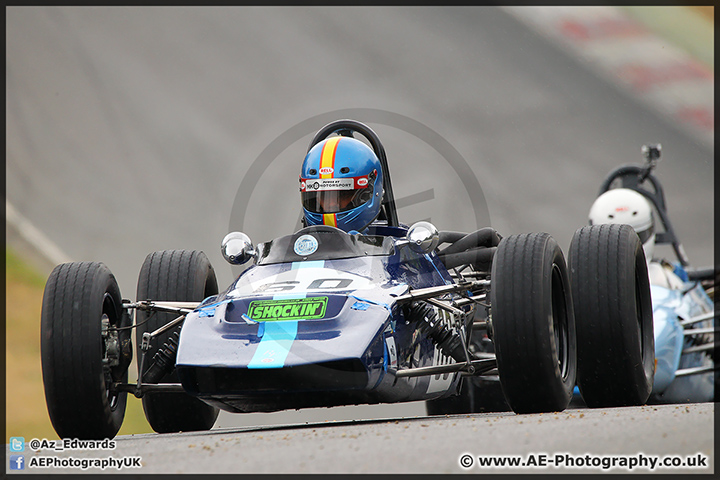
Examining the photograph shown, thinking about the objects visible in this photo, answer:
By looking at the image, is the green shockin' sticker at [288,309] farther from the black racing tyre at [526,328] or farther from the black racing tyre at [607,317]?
the black racing tyre at [607,317]

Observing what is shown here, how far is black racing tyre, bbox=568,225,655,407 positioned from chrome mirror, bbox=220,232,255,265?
2371mm

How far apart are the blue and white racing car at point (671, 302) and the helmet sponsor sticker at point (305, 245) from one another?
13.4 ft

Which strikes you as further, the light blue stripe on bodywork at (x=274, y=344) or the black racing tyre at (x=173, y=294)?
the black racing tyre at (x=173, y=294)

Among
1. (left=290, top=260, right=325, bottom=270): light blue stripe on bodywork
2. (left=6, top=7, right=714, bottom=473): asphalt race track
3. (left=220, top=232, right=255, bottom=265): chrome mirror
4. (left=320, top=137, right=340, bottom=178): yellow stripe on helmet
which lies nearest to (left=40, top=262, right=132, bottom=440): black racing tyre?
(left=220, top=232, right=255, bottom=265): chrome mirror

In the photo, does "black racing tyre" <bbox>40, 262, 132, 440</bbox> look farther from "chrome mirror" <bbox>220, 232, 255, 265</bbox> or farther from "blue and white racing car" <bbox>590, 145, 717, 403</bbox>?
→ "blue and white racing car" <bbox>590, 145, 717, 403</bbox>

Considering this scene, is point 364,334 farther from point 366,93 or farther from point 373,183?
point 366,93

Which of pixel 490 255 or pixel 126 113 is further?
pixel 126 113

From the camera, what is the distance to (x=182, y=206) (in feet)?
55.3

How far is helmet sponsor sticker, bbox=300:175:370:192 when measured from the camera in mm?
7062

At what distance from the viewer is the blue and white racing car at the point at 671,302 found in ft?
30.1

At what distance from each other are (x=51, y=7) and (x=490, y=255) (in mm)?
16200

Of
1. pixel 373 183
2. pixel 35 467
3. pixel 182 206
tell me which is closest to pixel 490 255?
pixel 373 183

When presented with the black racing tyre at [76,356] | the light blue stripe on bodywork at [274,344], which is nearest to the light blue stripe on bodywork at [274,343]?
the light blue stripe on bodywork at [274,344]

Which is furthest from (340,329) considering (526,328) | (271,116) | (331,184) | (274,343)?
(271,116)
